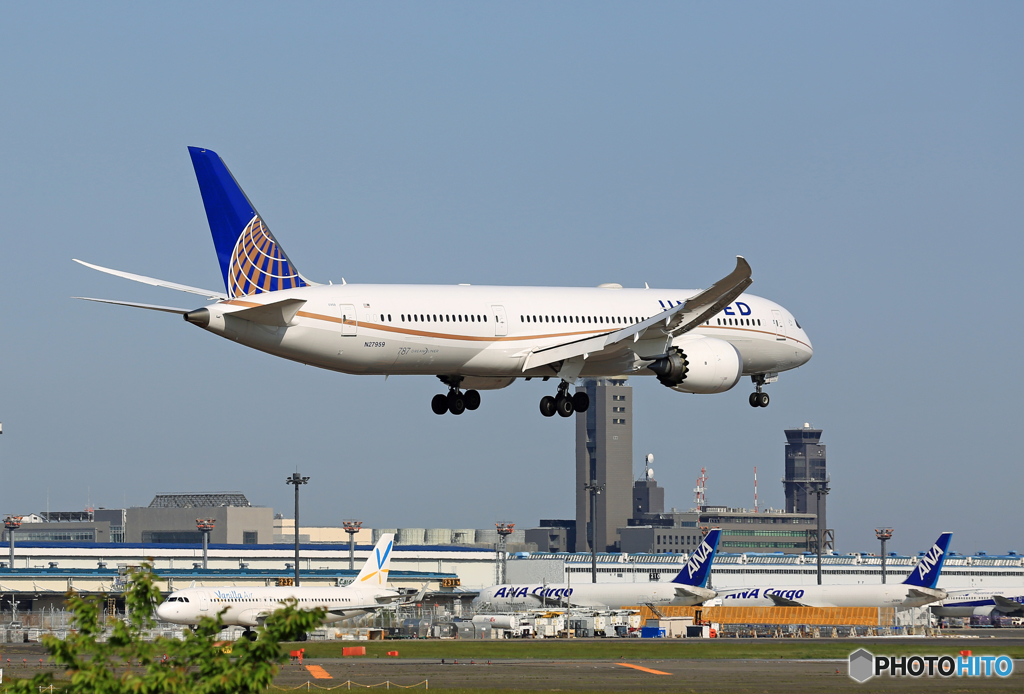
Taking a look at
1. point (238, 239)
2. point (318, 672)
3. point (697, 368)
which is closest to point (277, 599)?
point (318, 672)

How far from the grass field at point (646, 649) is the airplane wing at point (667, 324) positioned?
→ 745 inches

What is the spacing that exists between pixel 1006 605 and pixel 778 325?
197ft

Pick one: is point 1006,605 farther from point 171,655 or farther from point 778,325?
point 171,655

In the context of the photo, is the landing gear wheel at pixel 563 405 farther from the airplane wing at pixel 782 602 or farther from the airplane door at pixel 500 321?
the airplane wing at pixel 782 602

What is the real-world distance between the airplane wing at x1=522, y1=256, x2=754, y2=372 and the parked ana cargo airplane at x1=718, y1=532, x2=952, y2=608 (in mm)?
61422

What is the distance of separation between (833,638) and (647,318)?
36.7m

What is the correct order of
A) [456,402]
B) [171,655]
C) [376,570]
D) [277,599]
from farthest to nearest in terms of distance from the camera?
[376,570]
[277,599]
[456,402]
[171,655]

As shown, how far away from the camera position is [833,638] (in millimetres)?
77500

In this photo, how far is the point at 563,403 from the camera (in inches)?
1865

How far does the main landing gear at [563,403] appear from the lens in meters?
47.2

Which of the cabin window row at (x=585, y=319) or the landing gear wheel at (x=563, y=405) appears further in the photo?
the landing gear wheel at (x=563, y=405)

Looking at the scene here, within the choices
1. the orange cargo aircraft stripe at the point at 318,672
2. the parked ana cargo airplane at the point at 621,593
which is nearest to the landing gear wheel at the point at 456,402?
the orange cargo aircraft stripe at the point at 318,672

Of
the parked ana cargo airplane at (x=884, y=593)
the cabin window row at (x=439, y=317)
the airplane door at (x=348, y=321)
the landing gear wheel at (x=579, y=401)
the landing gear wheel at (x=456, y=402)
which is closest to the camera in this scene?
the airplane door at (x=348, y=321)

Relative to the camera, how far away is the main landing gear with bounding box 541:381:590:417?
47.2 metres
